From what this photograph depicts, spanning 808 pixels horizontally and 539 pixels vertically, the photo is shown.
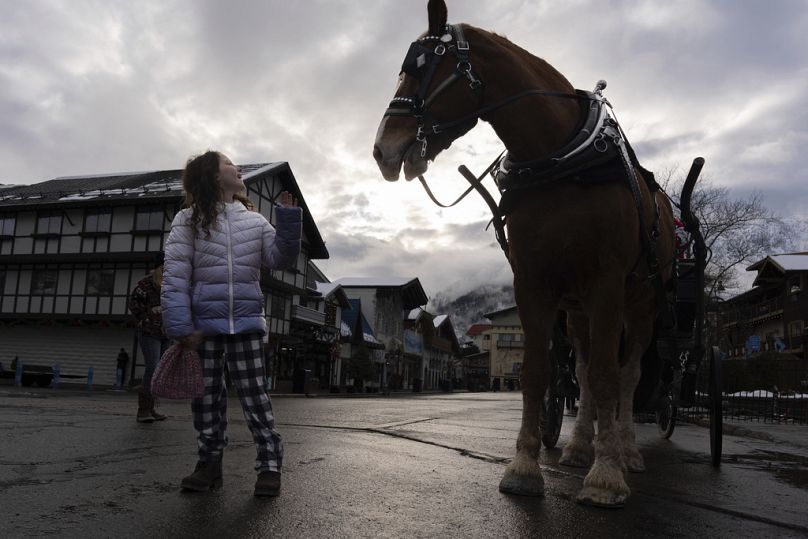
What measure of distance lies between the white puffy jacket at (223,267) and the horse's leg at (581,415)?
7.49 ft

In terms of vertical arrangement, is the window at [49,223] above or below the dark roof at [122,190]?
below

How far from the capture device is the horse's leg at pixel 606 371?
3262 mm

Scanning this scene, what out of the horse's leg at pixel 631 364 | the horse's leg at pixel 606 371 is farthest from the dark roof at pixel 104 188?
the horse's leg at pixel 606 371

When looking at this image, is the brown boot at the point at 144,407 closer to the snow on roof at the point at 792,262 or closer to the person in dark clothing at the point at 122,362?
the person in dark clothing at the point at 122,362

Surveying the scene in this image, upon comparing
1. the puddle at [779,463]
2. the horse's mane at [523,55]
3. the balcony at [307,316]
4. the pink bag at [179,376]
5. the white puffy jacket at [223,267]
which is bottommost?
the puddle at [779,463]

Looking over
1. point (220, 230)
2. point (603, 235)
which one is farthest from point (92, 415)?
point (603, 235)

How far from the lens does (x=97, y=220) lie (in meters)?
32.2

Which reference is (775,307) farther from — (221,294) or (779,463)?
(221,294)

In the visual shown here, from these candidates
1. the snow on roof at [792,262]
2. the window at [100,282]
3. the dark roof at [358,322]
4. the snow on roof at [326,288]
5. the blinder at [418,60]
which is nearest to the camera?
the blinder at [418,60]

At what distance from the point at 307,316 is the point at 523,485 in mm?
36537

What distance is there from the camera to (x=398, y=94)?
3.48 meters

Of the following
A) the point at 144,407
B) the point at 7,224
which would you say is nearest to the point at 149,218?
the point at 7,224

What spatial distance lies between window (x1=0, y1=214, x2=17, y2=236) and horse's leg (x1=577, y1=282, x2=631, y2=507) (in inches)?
1435

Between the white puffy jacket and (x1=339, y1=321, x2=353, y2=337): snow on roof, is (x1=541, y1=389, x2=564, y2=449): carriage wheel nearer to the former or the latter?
the white puffy jacket
